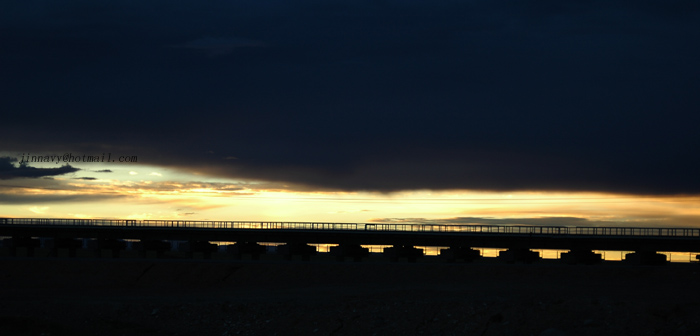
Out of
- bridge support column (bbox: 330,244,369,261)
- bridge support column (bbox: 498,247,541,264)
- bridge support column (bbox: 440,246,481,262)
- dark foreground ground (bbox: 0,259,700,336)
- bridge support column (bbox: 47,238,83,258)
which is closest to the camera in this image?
dark foreground ground (bbox: 0,259,700,336)

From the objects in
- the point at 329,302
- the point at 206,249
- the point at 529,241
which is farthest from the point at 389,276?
the point at 206,249

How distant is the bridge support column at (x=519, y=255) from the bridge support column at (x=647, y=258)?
39.0ft

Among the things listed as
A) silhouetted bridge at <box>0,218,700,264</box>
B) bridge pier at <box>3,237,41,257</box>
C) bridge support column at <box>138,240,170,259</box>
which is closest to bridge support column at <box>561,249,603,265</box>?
silhouetted bridge at <box>0,218,700,264</box>

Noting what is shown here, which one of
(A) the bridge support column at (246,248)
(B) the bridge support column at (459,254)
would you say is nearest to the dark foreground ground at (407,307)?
(B) the bridge support column at (459,254)

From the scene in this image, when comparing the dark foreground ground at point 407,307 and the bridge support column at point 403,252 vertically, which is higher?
the bridge support column at point 403,252

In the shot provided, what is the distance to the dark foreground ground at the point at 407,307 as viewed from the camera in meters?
34.7

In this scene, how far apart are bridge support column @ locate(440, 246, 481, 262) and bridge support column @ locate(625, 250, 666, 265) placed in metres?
19.6

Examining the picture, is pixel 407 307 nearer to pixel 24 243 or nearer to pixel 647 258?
pixel 647 258

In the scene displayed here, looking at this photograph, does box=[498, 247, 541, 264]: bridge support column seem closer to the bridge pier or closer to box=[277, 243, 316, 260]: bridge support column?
box=[277, 243, 316, 260]: bridge support column

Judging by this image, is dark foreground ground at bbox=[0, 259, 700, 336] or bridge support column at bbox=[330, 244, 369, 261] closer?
dark foreground ground at bbox=[0, 259, 700, 336]

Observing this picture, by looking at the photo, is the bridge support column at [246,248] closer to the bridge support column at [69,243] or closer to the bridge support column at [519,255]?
the bridge support column at [69,243]

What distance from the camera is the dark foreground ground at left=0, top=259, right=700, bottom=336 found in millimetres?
34656

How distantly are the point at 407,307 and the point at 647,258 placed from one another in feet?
188

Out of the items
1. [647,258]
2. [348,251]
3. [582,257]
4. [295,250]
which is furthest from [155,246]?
[647,258]
